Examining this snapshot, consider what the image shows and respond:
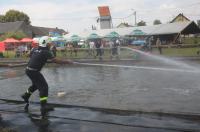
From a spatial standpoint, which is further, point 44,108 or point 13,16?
point 13,16

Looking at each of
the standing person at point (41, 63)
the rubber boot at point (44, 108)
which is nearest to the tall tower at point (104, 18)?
the standing person at point (41, 63)

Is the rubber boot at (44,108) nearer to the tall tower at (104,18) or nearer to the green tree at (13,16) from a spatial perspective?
the tall tower at (104,18)

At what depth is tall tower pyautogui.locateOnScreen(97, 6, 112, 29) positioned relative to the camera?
8250 cm

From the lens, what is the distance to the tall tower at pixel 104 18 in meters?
82.5

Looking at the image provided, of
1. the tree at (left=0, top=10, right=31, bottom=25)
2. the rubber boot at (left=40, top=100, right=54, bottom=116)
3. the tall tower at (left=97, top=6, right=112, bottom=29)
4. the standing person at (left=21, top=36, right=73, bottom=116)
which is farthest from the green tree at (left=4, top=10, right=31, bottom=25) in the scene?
the rubber boot at (left=40, top=100, right=54, bottom=116)

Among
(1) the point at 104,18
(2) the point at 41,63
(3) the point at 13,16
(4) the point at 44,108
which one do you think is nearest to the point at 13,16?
(3) the point at 13,16

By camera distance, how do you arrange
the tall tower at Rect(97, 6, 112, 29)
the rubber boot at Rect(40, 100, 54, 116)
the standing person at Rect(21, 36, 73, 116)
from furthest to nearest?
the tall tower at Rect(97, 6, 112, 29) → the standing person at Rect(21, 36, 73, 116) → the rubber boot at Rect(40, 100, 54, 116)

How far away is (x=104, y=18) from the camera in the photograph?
82562mm

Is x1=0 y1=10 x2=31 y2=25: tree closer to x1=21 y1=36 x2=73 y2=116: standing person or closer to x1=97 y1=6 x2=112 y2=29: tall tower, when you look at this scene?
x1=97 y1=6 x2=112 y2=29: tall tower

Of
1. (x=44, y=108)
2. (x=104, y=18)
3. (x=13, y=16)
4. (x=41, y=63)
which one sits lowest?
(x=44, y=108)

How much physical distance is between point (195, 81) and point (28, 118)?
7656 millimetres

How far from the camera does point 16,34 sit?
80438mm

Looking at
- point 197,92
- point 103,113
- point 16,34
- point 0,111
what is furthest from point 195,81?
point 16,34

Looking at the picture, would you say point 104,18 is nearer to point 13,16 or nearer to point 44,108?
point 13,16
